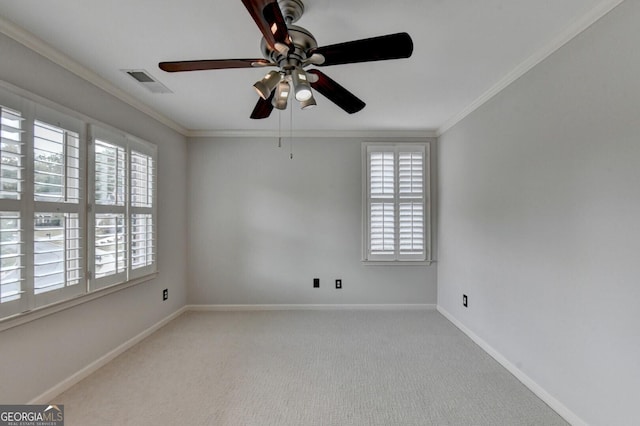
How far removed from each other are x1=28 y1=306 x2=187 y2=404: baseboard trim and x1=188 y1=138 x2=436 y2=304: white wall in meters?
0.81

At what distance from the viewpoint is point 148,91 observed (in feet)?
8.54

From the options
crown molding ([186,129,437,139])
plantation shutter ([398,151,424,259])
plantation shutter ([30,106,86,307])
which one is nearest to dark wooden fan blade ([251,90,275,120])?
plantation shutter ([30,106,86,307])

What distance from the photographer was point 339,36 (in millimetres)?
1816

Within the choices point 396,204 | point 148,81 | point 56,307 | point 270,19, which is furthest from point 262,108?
point 396,204

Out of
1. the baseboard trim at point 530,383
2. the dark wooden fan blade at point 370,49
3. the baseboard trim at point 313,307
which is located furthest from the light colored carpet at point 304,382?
the dark wooden fan blade at point 370,49

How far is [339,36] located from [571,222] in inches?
73.8

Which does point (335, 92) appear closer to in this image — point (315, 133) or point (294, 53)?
point (294, 53)

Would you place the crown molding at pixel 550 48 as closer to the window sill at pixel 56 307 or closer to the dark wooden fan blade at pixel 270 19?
the dark wooden fan blade at pixel 270 19

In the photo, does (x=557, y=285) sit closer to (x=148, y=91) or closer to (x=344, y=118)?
(x=344, y=118)

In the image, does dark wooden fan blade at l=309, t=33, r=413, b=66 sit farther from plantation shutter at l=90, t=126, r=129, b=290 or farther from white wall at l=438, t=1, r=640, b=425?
plantation shutter at l=90, t=126, r=129, b=290

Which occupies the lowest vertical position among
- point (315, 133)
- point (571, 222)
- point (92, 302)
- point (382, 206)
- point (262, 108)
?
point (92, 302)

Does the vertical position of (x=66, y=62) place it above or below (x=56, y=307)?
above

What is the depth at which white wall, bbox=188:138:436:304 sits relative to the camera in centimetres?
378

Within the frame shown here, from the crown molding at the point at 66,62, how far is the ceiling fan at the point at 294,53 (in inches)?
43.1
